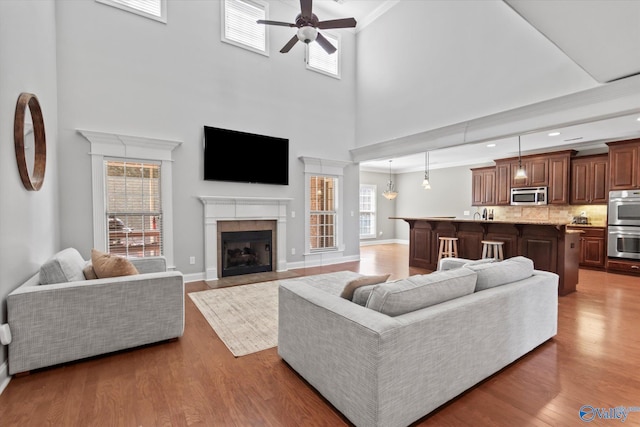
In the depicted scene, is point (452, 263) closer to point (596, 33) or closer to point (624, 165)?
point (596, 33)

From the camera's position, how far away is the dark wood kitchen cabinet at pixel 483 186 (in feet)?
27.5

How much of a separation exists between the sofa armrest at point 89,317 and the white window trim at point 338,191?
12.6 feet

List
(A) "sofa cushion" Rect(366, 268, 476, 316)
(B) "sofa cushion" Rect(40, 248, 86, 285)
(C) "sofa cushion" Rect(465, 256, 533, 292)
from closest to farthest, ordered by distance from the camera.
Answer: (A) "sofa cushion" Rect(366, 268, 476, 316) → (C) "sofa cushion" Rect(465, 256, 533, 292) → (B) "sofa cushion" Rect(40, 248, 86, 285)

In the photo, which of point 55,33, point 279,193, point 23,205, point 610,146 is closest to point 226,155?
point 279,193

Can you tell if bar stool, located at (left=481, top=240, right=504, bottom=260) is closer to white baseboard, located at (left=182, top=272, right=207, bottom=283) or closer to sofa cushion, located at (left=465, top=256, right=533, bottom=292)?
sofa cushion, located at (left=465, top=256, right=533, bottom=292)

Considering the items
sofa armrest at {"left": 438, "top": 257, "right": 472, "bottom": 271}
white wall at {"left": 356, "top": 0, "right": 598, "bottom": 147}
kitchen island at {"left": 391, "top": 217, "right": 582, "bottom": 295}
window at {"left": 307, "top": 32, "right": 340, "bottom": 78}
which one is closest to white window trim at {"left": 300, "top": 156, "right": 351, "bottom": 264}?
white wall at {"left": 356, "top": 0, "right": 598, "bottom": 147}

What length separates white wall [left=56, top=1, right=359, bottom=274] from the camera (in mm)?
4227

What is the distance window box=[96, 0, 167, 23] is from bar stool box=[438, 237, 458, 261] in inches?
252

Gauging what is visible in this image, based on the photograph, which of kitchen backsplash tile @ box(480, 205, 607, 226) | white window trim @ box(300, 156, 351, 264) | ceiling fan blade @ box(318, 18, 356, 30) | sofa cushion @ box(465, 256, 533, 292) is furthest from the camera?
kitchen backsplash tile @ box(480, 205, 607, 226)

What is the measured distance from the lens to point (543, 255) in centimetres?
472

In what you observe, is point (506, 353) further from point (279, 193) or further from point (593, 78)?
point (279, 193)

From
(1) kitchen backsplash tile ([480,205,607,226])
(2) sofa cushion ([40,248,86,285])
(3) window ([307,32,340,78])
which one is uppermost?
(3) window ([307,32,340,78])

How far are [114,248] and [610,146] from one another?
9446 mm

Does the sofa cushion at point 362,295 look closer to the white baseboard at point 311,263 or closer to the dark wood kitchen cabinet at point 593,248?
the white baseboard at point 311,263
